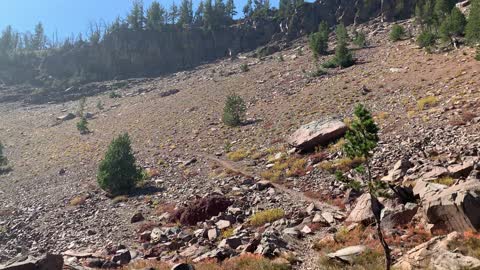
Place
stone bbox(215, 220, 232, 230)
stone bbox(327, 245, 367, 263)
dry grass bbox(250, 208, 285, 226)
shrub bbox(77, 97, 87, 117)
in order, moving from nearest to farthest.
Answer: stone bbox(327, 245, 367, 263)
dry grass bbox(250, 208, 285, 226)
stone bbox(215, 220, 232, 230)
shrub bbox(77, 97, 87, 117)

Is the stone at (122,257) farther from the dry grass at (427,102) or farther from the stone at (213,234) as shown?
the dry grass at (427,102)

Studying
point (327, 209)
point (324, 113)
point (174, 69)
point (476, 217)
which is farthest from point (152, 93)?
point (476, 217)

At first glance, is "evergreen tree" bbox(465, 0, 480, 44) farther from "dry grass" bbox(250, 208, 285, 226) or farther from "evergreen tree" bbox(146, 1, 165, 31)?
"evergreen tree" bbox(146, 1, 165, 31)

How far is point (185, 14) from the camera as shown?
14425cm

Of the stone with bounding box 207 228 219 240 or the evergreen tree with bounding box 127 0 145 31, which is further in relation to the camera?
the evergreen tree with bounding box 127 0 145 31

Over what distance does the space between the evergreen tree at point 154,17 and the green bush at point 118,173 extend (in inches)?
4562

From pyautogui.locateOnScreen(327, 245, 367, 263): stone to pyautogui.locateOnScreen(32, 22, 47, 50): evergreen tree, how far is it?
165 meters

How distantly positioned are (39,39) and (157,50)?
55.9m

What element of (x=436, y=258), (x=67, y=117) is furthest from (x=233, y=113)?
(x=67, y=117)

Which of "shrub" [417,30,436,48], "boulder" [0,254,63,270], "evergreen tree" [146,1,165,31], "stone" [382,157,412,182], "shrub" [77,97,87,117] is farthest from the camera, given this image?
"evergreen tree" [146,1,165,31]

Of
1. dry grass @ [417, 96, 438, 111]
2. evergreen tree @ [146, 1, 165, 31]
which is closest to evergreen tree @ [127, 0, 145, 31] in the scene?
evergreen tree @ [146, 1, 165, 31]

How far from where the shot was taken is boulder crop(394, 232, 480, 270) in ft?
33.5

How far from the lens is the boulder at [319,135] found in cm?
2916

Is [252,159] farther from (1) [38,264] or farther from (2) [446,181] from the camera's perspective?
(1) [38,264]
